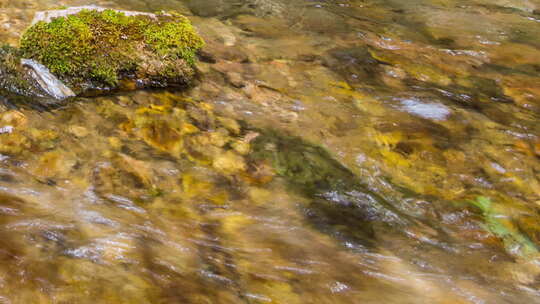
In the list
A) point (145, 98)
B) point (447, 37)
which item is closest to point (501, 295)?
point (145, 98)

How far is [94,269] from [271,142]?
7.94ft

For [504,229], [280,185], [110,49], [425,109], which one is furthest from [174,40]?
[504,229]

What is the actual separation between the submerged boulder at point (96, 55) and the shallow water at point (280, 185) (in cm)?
27

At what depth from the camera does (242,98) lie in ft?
17.7

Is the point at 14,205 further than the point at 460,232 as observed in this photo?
No

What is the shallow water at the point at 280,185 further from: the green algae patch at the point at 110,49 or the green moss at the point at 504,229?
the green algae patch at the point at 110,49

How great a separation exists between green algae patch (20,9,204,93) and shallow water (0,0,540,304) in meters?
0.29

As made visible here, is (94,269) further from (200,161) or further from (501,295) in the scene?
(501,295)

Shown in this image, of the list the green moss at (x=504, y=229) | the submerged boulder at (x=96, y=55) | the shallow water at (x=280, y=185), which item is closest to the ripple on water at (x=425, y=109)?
the shallow water at (x=280, y=185)

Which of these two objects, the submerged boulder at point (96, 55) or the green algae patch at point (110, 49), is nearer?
the submerged boulder at point (96, 55)

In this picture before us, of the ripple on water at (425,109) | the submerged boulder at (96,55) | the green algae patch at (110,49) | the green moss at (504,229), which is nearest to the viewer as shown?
the green moss at (504,229)

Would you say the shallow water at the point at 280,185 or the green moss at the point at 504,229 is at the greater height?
the shallow water at the point at 280,185

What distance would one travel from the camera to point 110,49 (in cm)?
507

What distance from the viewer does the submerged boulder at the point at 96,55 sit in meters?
4.74
